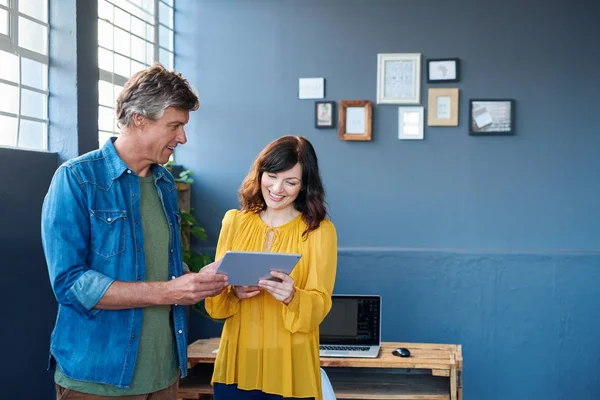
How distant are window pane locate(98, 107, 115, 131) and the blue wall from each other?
1.17 metres

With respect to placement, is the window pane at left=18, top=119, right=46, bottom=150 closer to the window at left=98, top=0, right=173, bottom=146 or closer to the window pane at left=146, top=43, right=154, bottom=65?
the window at left=98, top=0, right=173, bottom=146

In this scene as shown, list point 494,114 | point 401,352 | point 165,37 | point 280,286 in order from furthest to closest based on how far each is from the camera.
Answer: point 165,37 → point 494,114 → point 401,352 → point 280,286

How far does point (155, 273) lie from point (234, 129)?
9.09ft

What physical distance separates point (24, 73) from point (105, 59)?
0.96 m

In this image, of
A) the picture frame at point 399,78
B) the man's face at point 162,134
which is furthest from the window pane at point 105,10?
the man's face at point 162,134

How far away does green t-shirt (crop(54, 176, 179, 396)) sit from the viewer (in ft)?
6.41

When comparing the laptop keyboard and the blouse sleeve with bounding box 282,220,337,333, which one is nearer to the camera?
the blouse sleeve with bounding box 282,220,337,333

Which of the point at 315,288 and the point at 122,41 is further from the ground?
the point at 122,41

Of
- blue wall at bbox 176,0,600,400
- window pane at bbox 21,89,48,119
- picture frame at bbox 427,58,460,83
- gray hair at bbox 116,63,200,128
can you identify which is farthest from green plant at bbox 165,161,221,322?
gray hair at bbox 116,63,200,128

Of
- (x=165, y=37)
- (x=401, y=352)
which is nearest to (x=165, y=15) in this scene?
(x=165, y=37)

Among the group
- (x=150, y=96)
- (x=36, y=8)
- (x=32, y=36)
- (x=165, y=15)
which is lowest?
(x=150, y=96)

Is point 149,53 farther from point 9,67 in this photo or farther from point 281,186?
point 281,186

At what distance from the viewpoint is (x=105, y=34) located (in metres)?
3.95

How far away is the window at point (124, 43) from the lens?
394 cm
